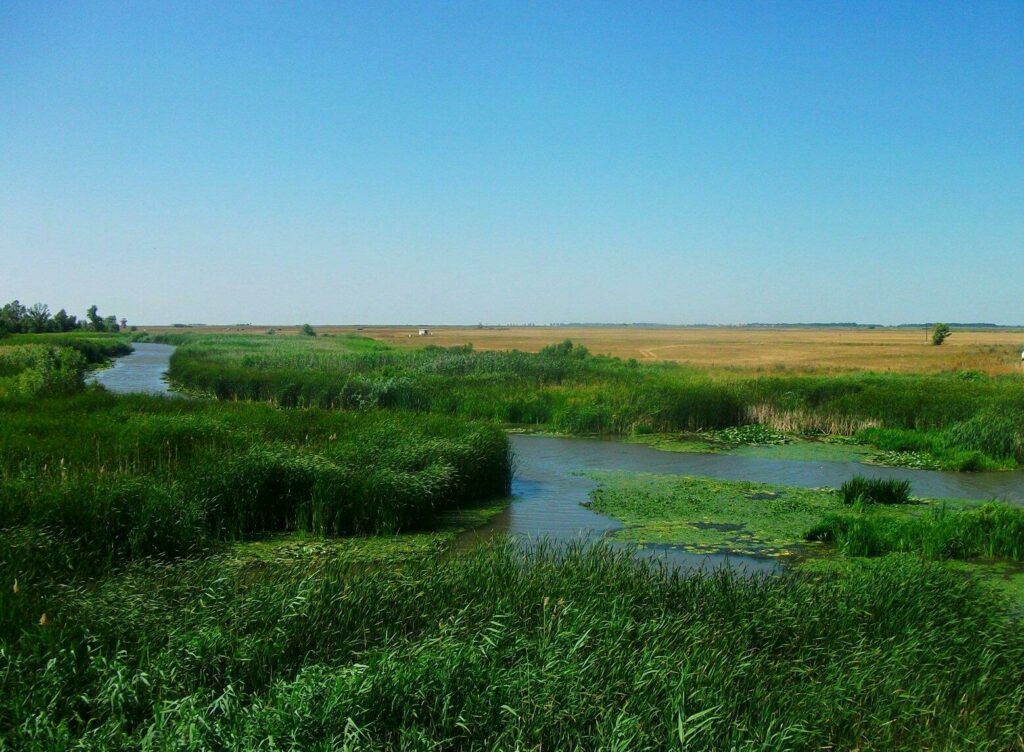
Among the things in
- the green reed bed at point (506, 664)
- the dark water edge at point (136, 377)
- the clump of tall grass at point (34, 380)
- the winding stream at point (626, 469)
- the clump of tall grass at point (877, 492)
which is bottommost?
the winding stream at point (626, 469)

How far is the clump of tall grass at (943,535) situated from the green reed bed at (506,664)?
364 centimetres

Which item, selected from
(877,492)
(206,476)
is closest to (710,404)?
(877,492)

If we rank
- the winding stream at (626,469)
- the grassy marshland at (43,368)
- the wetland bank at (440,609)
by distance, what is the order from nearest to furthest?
the wetland bank at (440,609), the winding stream at (626,469), the grassy marshland at (43,368)

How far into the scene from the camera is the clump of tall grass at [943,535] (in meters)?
11.1

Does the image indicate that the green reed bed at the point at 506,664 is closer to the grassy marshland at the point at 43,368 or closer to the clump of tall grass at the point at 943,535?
the clump of tall grass at the point at 943,535

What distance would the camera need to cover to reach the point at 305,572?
280 inches

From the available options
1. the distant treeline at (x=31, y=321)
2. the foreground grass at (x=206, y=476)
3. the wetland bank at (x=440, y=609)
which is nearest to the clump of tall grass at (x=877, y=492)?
the wetland bank at (x=440, y=609)

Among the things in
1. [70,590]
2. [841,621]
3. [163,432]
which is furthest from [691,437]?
[70,590]

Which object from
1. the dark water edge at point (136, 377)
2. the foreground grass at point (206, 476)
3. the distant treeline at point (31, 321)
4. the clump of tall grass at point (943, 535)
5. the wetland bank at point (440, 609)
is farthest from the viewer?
the distant treeline at point (31, 321)

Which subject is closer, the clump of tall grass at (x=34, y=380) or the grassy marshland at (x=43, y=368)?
the clump of tall grass at (x=34, y=380)

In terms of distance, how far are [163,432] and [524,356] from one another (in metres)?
27.3

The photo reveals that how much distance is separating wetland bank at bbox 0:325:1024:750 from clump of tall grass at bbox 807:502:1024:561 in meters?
0.04

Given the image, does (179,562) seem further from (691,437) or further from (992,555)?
(691,437)

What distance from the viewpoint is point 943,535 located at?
11.2m
